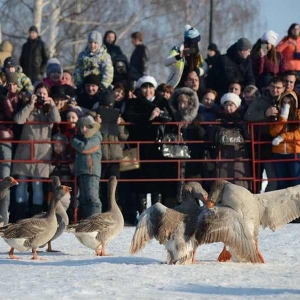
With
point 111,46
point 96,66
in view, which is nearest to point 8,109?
point 96,66

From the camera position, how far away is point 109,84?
1777cm

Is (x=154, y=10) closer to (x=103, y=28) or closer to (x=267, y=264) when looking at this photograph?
(x=103, y=28)

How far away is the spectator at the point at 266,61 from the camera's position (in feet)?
58.5

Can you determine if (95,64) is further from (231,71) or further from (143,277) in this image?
(143,277)

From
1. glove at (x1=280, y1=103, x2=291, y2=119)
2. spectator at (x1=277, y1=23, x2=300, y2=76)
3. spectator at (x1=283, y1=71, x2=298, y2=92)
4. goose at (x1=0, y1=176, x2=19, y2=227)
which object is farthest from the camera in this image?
spectator at (x1=277, y1=23, x2=300, y2=76)

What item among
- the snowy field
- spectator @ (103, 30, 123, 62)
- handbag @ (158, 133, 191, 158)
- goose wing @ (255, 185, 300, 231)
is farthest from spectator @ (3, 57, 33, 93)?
goose wing @ (255, 185, 300, 231)

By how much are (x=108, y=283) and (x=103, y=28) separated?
29.5 m

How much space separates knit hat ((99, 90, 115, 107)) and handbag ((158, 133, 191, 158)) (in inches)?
36.4

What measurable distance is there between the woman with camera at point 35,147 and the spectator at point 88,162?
60cm

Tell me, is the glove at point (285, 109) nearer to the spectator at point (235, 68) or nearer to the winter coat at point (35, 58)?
the spectator at point (235, 68)

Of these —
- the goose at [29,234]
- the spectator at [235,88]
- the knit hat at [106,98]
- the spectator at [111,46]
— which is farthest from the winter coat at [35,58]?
the goose at [29,234]

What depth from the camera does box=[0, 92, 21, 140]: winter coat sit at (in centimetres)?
1666

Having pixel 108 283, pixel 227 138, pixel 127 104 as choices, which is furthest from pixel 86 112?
pixel 108 283

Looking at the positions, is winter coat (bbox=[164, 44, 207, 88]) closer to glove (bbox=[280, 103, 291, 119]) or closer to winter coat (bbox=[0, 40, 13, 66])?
glove (bbox=[280, 103, 291, 119])
